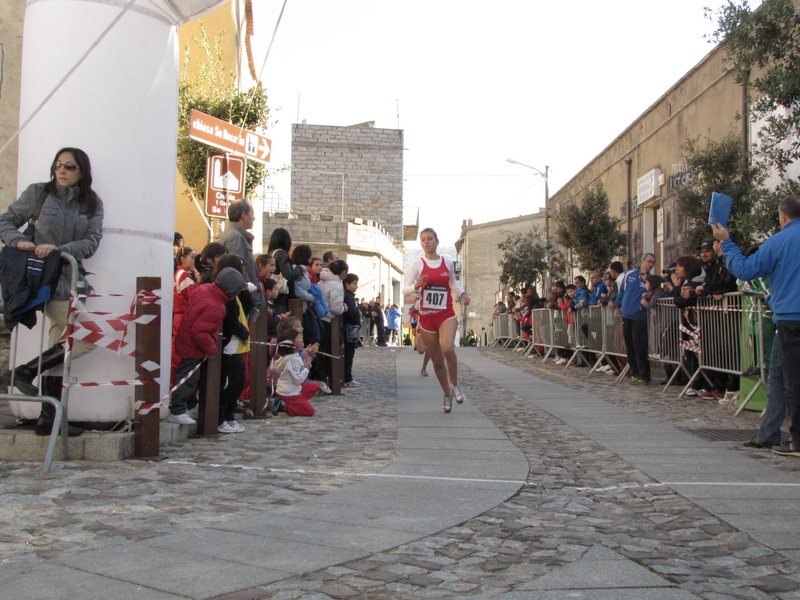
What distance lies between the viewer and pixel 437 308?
841 centimetres

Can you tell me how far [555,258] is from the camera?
89.2ft

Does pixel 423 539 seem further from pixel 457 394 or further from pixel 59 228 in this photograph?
pixel 457 394

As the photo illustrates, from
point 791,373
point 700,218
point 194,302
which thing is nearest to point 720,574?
point 791,373

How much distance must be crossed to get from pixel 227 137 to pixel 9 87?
99.1 inches

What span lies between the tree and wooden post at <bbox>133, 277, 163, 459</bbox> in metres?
17.5

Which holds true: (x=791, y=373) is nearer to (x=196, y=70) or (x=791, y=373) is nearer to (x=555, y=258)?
(x=196, y=70)

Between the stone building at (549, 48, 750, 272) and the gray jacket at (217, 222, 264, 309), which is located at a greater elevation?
the stone building at (549, 48, 750, 272)

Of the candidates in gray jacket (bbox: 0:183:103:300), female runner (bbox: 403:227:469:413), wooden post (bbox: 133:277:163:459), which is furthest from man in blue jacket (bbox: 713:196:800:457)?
gray jacket (bbox: 0:183:103:300)

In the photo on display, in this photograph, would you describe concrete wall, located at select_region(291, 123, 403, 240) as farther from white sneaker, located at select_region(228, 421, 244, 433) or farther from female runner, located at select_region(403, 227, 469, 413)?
white sneaker, located at select_region(228, 421, 244, 433)

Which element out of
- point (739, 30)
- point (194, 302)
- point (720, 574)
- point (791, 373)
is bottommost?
point (720, 574)

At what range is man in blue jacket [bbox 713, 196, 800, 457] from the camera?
5.77 m

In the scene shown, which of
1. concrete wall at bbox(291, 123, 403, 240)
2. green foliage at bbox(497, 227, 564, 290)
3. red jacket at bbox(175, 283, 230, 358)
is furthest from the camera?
concrete wall at bbox(291, 123, 403, 240)

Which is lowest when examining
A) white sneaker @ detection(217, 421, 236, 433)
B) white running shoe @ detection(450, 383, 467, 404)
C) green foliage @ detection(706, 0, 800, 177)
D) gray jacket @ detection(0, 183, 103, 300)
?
white sneaker @ detection(217, 421, 236, 433)

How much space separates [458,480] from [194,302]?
269 centimetres
